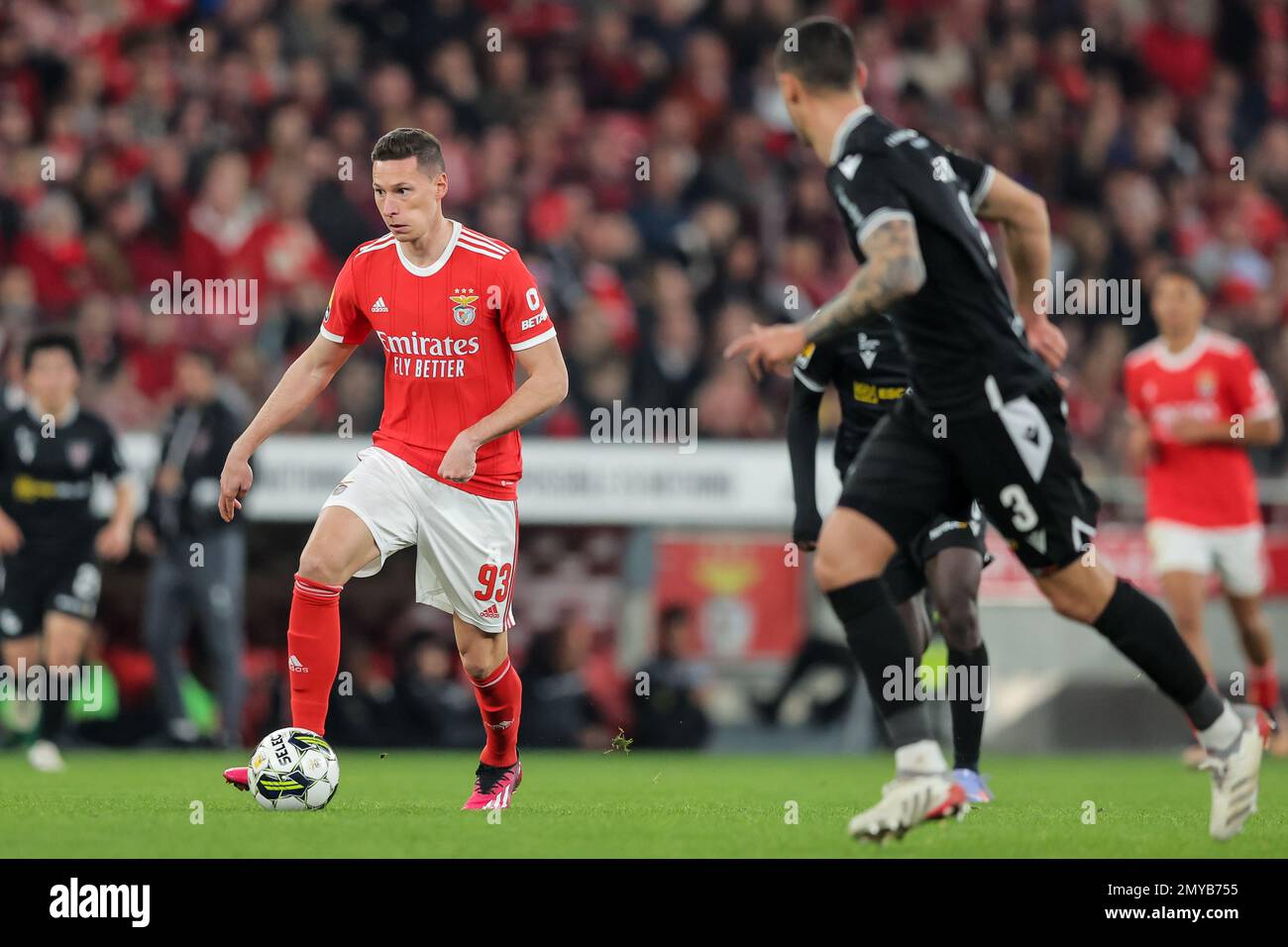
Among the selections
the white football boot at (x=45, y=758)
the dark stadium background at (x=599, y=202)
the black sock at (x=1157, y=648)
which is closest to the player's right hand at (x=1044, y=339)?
the black sock at (x=1157, y=648)

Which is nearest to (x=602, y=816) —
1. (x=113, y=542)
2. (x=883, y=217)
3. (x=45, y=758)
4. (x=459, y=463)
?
(x=459, y=463)

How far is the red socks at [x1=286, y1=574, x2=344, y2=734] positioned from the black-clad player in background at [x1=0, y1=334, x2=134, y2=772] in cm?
405

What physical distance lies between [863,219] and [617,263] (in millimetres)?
9350

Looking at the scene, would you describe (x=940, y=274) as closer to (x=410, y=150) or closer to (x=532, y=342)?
Result: (x=532, y=342)

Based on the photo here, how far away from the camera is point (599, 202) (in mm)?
15547

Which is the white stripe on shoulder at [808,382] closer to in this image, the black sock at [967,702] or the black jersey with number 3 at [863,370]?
the black jersey with number 3 at [863,370]

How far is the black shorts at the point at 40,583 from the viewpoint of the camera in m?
10.8

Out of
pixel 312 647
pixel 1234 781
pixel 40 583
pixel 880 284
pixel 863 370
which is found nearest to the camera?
pixel 880 284

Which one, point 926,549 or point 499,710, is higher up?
point 926,549

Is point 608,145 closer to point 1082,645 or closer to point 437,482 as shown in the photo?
point 1082,645

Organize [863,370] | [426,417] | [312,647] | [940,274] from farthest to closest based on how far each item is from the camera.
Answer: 1. [863,370]
2. [426,417]
3. [312,647]
4. [940,274]

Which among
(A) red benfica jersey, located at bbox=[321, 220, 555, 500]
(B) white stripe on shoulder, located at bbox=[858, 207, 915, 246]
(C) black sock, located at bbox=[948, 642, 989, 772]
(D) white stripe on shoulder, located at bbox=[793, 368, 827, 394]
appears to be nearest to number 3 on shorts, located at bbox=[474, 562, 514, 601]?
(A) red benfica jersey, located at bbox=[321, 220, 555, 500]

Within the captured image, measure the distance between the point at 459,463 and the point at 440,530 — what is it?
64 centimetres
